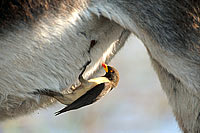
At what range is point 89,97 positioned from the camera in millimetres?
2717

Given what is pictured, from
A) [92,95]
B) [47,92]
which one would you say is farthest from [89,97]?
[47,92]

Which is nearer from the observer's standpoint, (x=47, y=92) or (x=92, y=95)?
(x=47, y=92)

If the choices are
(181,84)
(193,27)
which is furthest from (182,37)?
(181,84)

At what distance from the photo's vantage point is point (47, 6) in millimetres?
2383

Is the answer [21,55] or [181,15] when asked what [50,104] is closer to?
[21,55]

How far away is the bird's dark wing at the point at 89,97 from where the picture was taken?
2.67 meters

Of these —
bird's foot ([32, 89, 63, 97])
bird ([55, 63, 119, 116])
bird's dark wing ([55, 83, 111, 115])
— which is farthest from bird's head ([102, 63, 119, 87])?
bird's foot ([32, 89, 63, 97])

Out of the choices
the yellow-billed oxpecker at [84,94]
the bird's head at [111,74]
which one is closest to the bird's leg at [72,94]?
the yellow-billed oxpecker at [84,94]

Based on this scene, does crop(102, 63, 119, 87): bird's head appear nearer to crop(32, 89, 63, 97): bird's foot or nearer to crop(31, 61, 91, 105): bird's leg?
→ crop(31, 61, 91, 105): bird's leg

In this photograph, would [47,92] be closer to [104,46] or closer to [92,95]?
[92,95]

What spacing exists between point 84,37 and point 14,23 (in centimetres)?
37

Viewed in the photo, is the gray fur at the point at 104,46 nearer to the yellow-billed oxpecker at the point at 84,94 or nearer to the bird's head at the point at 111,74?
the yellow-billed oxpecker at the point at 84,94

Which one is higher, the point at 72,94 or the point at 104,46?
the point at 104,46

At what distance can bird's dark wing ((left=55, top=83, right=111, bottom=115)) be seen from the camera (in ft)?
8.76
